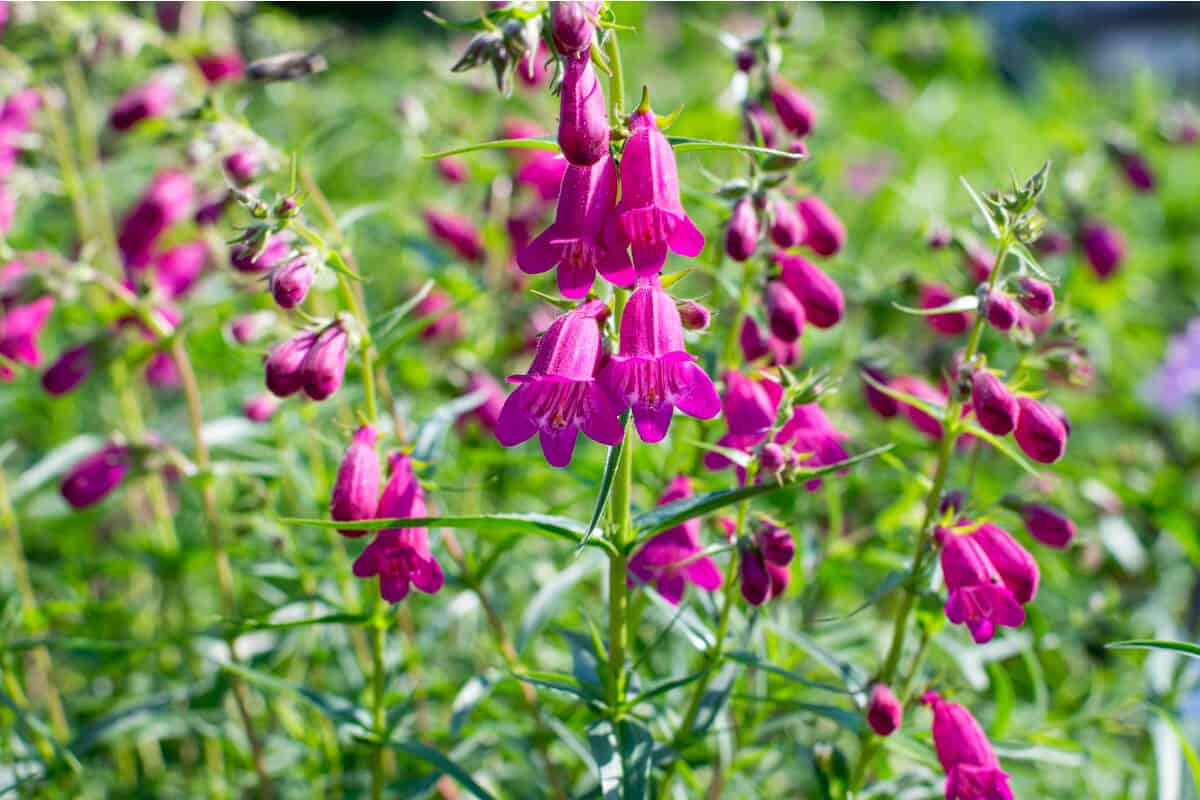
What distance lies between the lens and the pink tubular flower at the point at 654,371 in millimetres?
1587

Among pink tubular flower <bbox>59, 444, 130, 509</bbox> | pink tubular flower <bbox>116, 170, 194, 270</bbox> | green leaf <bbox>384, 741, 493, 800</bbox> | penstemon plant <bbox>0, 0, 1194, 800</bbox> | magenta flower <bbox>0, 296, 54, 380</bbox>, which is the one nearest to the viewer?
penstemon plant <bbox>0, 0, 1194, 800</bbox>

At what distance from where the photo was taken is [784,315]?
2.04 metres

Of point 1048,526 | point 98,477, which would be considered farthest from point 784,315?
point 98,477

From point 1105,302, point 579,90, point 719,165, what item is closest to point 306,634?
point 579,90

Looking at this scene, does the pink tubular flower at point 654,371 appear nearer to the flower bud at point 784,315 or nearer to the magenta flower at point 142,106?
the flower bud at point 784,315

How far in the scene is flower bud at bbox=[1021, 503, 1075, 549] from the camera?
210 centimetres

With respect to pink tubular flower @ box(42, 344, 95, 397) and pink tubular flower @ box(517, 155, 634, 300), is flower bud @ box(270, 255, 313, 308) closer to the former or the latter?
pink tubular flower @ box(517, 155, 634, 300)

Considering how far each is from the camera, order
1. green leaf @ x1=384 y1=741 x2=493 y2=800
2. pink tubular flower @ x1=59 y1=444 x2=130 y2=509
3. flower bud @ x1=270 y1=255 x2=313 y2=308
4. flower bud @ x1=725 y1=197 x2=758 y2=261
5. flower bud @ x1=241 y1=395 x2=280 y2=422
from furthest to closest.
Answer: flower bud @ x1=241 y1=395 x2=280 y2=422 < pink tubular flower @ x1=59 y1=444 x2=130 y2=509 < green leaf @ x1=384 y1=741 x2=493 y2=800 < flower bud @ x1=725 y1=197 x2=758 y2=261 < flower bud @ x1=270 y1=255 x2=313 y2=308

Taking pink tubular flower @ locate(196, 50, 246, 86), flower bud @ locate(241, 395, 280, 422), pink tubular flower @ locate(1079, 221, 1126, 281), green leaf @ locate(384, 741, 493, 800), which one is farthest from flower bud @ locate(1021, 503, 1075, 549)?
pink tubular flower @ locate(196, 50, 246, 86)

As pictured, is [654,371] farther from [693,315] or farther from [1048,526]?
[1048,526]

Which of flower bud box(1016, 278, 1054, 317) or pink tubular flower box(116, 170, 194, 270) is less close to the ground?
flower bud box(1016, 278, 1054, 317)

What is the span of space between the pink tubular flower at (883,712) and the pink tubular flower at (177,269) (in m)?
2.32

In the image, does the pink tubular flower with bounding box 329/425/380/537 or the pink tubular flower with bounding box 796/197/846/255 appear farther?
the pink tubular flower with bounding box 796/197/846/255

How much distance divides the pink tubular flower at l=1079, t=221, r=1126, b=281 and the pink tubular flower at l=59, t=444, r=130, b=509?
111 inches
